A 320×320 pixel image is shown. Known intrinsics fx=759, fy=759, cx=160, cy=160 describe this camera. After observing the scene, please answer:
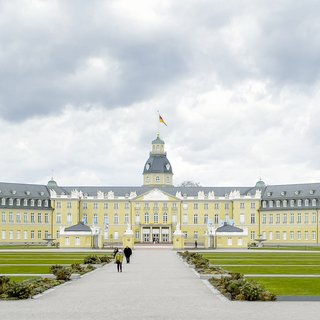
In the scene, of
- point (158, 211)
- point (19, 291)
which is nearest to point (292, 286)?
point (19, 291)

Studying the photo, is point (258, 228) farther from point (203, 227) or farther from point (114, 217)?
point (114, 217)

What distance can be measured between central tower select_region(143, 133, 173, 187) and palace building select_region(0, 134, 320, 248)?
533 cm

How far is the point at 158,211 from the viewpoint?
15450 centimetres

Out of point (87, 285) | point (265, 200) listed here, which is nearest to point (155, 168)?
point (265, 200)

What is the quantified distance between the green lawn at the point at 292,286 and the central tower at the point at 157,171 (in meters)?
128

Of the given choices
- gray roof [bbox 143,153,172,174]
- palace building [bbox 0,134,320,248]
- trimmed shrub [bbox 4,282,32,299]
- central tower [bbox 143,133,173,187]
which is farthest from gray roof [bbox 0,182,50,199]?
trimmed shrub [bbox 4,282,32,299]

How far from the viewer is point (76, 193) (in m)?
154

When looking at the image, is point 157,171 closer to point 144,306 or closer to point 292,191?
point 292,191

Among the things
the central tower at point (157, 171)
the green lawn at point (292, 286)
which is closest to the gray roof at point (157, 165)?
the central tower at point (157, 171)

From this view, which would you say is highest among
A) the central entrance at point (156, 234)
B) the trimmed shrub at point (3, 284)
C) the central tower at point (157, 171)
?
the central tower at point (157, 171)

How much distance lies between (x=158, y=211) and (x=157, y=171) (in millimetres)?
13591

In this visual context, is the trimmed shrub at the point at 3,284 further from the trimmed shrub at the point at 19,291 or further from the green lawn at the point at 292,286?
the green lawn at the point at 292,286

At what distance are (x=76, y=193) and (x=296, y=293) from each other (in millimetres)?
126726

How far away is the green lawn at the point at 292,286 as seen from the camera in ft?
97.7
